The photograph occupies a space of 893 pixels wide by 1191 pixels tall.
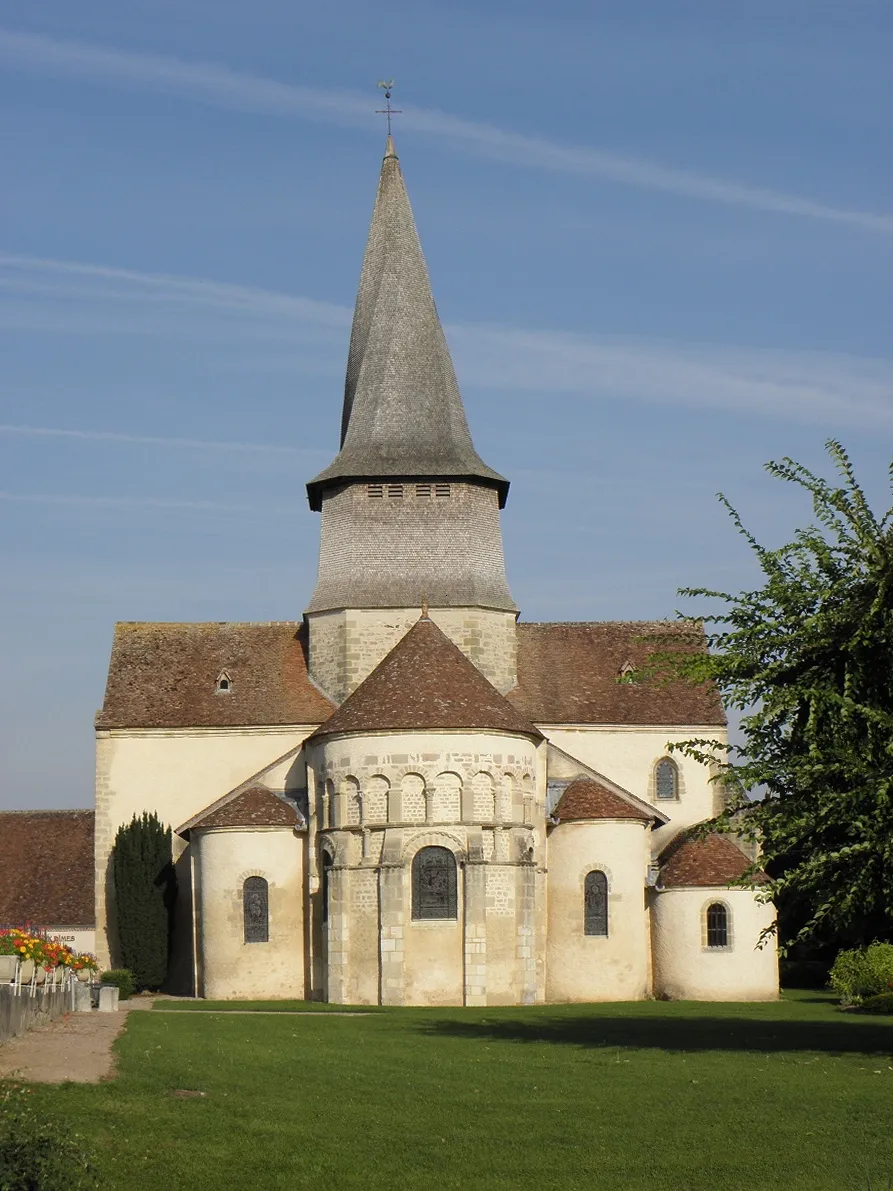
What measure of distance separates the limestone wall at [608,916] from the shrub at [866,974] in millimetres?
4963

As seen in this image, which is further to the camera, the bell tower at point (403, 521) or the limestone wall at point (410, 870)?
the bell tower at point (403, 521)

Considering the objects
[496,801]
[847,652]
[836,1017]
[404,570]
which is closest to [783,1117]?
[847,652]

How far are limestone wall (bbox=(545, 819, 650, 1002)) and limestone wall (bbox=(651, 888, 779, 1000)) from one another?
65 cm

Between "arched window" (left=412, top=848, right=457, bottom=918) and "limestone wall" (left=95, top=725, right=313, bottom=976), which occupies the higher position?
"limestone wall" (left=95, top=725, right=313, bottom=976)

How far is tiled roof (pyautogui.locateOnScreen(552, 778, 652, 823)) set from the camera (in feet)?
139

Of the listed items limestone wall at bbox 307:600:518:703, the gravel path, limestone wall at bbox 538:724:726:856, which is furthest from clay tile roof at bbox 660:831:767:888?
the gravel path

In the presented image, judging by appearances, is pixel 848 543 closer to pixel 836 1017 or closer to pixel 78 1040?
pixel 78 1040

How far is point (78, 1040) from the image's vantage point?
23.6 metres

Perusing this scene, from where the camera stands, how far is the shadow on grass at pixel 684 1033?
2530 cm

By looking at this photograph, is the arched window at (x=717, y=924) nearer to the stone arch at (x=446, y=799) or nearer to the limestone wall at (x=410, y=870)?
the limestone wall at (x=410, y=870)

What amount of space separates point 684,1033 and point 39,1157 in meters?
17.4

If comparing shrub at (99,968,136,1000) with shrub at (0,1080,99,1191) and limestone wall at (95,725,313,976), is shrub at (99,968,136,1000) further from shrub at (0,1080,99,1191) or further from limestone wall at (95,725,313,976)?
shrub at (0,1080,99,1191)

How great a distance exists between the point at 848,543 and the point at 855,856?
411 centimetres

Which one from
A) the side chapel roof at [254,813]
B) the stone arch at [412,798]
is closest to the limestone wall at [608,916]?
the stone arch at [412,798]
